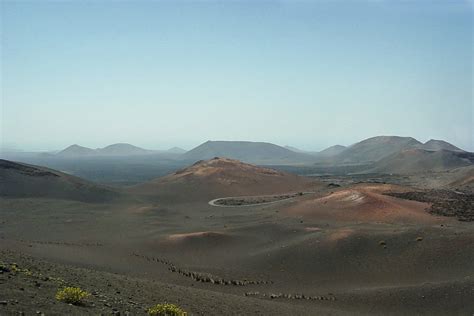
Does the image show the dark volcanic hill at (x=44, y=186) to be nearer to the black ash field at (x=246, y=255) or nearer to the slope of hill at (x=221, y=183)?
the black ash field at (x=246, y=255)

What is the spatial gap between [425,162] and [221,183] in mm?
117635

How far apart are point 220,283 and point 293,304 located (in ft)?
18.1

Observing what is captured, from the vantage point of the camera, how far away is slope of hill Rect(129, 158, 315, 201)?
79.0 m

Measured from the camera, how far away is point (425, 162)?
17262cm

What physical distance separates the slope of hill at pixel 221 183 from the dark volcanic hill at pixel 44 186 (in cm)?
1087

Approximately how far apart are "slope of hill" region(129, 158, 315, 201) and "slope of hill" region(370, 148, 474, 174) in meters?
85.8

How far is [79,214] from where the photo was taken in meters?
53.2

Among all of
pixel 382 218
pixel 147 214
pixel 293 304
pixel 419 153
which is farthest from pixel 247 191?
pixel 419 153

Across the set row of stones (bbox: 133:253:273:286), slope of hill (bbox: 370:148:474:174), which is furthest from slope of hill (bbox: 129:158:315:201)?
slope of hill (bbox: 370:148:474:174)

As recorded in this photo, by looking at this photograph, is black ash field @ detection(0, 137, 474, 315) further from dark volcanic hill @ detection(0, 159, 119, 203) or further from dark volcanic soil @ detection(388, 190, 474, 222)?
dark volcanic hill @ detection(0, 159, 119, 203)

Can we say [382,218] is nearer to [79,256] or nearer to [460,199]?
[460,199]

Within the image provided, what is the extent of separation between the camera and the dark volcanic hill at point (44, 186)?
64.0 m

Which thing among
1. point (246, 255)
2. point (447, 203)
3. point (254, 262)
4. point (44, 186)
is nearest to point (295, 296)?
point (254, 262)

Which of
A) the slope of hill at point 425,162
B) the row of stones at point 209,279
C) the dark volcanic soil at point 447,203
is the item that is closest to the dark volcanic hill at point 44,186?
the row of stones at point 209,279
